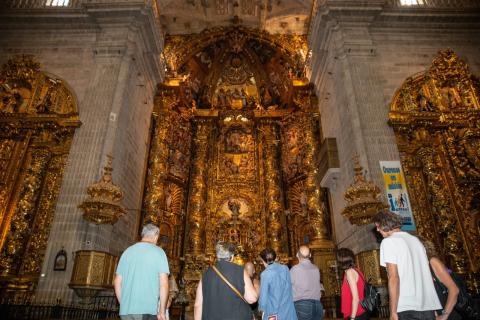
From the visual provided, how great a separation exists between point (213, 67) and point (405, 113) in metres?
11.6

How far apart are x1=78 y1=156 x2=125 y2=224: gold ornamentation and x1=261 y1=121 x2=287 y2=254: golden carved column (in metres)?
8.17

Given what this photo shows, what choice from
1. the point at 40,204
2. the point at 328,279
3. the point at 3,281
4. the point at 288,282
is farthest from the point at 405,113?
the point at 3,281

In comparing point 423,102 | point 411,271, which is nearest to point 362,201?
point 423,102

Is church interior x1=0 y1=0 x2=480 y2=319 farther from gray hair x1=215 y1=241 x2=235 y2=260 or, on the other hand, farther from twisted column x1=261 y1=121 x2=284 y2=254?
gray hair x1=215 y1=241 x2=235 y2=260

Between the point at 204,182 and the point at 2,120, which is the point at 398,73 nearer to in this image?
the point at 204,182

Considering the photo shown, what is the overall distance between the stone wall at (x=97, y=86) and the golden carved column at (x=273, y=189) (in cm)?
622

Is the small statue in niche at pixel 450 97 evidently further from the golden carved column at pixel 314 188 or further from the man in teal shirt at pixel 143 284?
the man in teal shirt at pixel 143 284

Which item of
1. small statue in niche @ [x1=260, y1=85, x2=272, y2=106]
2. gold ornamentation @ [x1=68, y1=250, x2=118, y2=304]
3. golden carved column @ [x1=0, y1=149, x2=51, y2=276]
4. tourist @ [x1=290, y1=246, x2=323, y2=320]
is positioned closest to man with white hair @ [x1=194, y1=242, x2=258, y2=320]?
tourist @ [x1=290, y1=246, x2=323, y2=320]

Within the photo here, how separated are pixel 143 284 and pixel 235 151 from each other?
47.8 feet

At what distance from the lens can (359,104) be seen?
32.4 feet

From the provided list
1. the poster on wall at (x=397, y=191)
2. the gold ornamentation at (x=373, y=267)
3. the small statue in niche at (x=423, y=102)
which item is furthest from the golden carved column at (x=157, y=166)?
→ the small statue in niche at (x=423, y=102)

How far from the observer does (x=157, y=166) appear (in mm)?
13805

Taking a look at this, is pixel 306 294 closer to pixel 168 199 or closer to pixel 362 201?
pixel 362 201

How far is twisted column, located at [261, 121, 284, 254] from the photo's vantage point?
14.9 m
